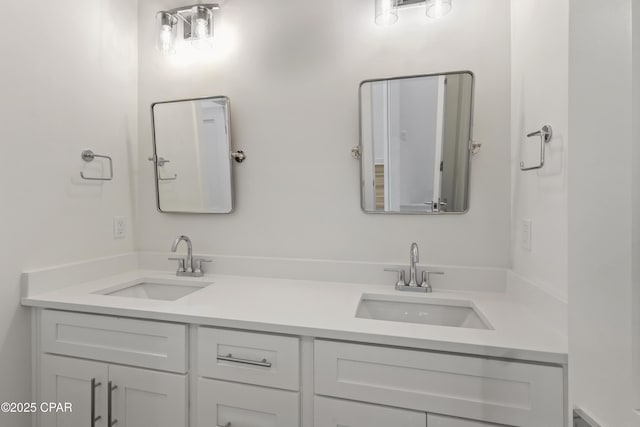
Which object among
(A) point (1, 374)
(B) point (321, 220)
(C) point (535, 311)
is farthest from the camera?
(B) point (321, 220)

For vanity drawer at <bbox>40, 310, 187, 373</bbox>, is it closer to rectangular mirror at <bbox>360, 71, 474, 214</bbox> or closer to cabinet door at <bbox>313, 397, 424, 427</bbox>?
cabinet door at <bbox>313, 397, 424, 427</bbox>

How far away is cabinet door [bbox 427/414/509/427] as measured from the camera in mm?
925

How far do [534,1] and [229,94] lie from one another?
1.37m

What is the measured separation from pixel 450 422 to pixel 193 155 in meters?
1.63

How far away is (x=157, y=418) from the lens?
3.88 ft

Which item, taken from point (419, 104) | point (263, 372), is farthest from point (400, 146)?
point (263, 372)

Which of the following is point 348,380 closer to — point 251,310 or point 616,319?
point 251,310

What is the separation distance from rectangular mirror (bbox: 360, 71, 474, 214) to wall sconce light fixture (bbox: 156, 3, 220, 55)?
91 centimetres

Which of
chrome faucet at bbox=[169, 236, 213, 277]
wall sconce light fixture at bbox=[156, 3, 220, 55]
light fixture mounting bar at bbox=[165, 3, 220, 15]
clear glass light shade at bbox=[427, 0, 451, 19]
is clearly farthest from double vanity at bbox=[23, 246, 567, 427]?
light fixture mounting bar at bbox=[165, 3, 220, 15]

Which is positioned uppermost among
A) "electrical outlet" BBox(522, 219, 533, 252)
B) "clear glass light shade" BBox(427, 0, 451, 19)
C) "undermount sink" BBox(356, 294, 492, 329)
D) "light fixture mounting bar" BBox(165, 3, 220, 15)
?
"light fixture mounting bar" BBox(165, 3, 220, 15)

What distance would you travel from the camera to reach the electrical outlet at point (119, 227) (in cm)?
176

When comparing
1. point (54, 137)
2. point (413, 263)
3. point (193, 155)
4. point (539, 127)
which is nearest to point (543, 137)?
point (539, 127)

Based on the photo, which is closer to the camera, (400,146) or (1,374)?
(1,374)

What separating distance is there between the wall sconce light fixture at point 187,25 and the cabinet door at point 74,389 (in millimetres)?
1524
